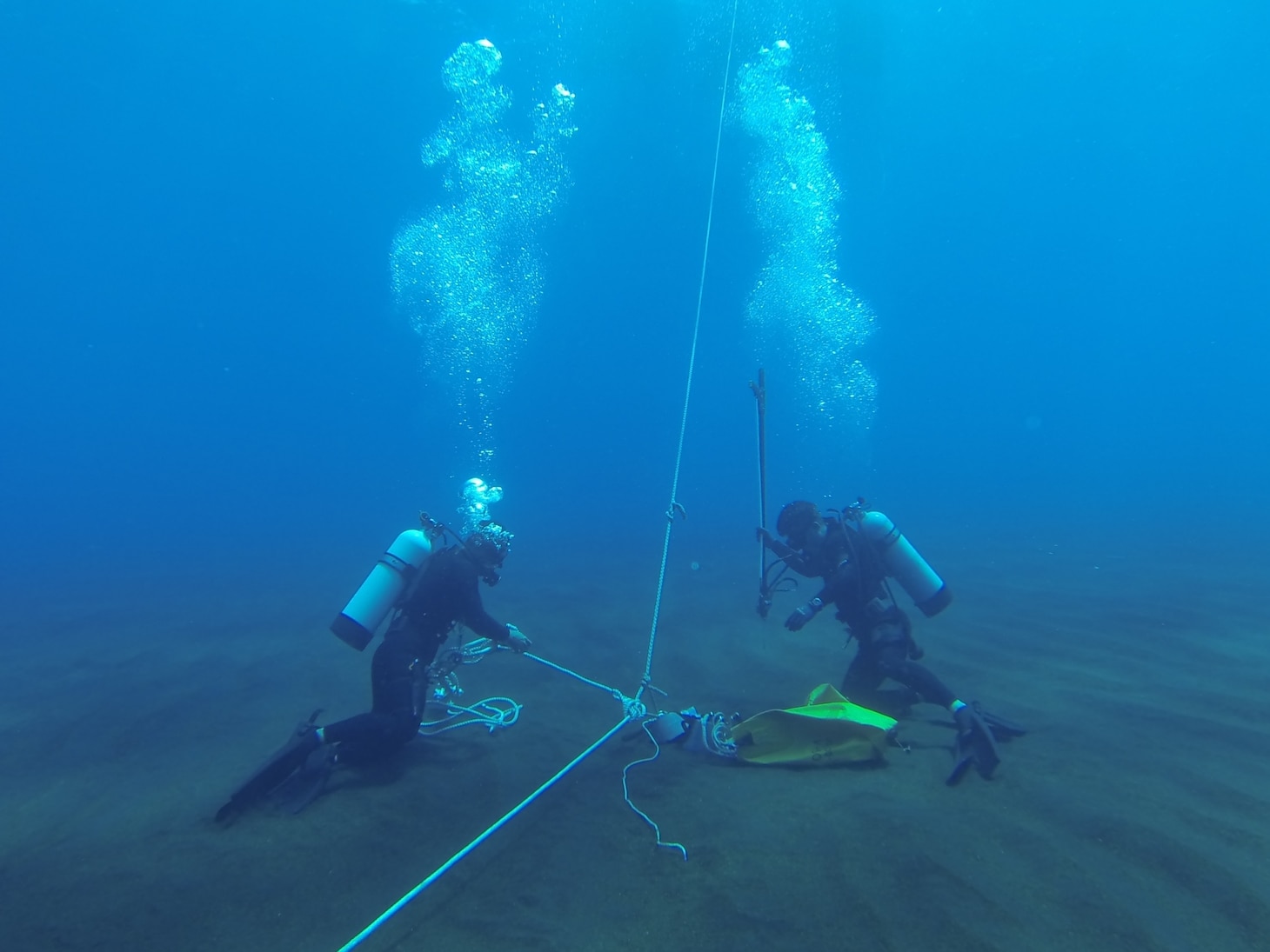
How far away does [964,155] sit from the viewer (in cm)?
7100

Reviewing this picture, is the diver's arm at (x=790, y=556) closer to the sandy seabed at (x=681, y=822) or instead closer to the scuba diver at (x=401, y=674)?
the sandy seabed at (x=681, y=822)

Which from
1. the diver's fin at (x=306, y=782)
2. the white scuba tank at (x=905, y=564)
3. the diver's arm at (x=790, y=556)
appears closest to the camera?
the diver's fin at (x=306, y=782)

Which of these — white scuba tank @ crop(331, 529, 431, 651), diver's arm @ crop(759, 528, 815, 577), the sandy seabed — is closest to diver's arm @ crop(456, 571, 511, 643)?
white scuba tank @ crop(331, 529, 431, 651)

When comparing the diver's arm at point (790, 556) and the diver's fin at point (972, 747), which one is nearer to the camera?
the diver's fin at point (972, 747)

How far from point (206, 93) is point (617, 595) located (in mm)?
63674

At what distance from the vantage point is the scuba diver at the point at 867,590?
5.23m

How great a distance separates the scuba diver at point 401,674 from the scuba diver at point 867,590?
8.87 feet

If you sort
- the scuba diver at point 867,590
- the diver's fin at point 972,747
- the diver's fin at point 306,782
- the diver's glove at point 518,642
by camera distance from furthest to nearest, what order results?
the diver's glove at point 518,642 → the scuba diver at point 867,590 → the diver's fin at point 306,782 → the diver's fin at point 972,747

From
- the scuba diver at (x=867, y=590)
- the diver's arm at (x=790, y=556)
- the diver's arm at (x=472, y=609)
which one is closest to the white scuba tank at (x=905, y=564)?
the scuba diver at (x=867, y=590)

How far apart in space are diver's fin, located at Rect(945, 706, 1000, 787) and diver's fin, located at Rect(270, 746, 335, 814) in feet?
13.8

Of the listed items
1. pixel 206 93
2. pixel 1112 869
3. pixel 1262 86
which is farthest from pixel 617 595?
pixel 1262 86

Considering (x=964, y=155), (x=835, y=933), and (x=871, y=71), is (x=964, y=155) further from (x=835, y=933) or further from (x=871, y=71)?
(x=835, y=933)

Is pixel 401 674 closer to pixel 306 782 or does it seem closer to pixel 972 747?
pixel 306 782

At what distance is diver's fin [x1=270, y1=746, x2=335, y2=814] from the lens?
4238mm
